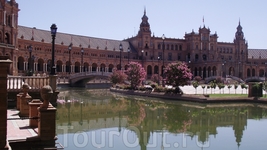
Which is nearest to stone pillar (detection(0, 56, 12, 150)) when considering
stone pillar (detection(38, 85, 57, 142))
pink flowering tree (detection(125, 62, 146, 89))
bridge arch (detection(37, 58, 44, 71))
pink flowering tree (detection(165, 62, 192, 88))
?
stone pillar (detection(38, 85, 57, 142))

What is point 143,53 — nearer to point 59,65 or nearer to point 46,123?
point 59,65

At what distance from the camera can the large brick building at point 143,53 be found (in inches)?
2953

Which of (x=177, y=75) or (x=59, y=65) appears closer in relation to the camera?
(x=177, y=75)

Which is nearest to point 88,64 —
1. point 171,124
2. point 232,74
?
point 232,74

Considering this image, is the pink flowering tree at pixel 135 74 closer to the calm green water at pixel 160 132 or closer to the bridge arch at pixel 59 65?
the calm green water at pixel 160 132

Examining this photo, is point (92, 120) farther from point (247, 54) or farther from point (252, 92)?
point (247, 54)

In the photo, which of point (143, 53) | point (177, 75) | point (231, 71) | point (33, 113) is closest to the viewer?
point (33, 113)

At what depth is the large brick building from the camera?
75.0 meters

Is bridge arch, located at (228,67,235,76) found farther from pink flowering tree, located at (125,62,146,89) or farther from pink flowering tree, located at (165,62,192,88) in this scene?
pink flowering tree, located at (165,62,192,88)

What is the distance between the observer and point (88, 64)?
286 ft

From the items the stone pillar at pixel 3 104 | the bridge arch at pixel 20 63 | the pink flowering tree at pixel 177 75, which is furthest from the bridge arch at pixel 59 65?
the stone pillar at pixel 3 104

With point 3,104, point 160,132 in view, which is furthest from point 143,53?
point 3,104

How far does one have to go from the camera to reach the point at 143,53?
324 ft

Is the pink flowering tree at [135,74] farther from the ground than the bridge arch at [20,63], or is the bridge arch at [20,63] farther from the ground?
the bridge arch at [20,63]
